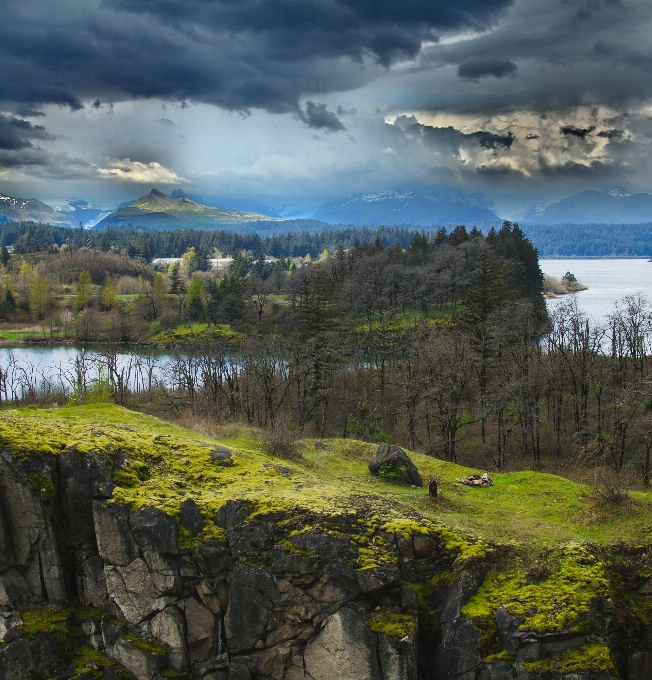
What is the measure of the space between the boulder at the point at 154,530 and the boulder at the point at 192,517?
1.03 feet

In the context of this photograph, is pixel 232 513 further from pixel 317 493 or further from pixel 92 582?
pixel 92 582

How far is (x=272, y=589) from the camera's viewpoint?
12633mm

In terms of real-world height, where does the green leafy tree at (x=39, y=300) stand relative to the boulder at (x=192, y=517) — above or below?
above

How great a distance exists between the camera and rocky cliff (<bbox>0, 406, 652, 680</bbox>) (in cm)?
1179

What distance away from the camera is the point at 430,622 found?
1245cm

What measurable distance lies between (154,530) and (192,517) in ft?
3.01

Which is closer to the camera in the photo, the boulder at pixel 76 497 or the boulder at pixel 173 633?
the boulder at pixel 173 633

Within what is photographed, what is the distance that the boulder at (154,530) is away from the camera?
1299 cm

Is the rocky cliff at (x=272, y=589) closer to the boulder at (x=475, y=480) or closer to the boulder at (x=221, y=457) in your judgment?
the boulder at (x=221, y=457)

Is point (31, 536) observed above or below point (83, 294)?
below

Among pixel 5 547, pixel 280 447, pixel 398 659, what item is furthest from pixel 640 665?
pixel 5 547

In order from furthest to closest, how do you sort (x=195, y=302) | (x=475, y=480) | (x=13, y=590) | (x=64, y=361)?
(x=195, y=302)
(x=64, y=361)
(x=475, y=480)
(x=13, y=590)

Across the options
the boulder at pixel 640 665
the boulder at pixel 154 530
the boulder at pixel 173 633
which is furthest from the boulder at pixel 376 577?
the boulder at pixel 640 665

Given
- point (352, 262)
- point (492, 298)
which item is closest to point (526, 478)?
point (492, 298)
